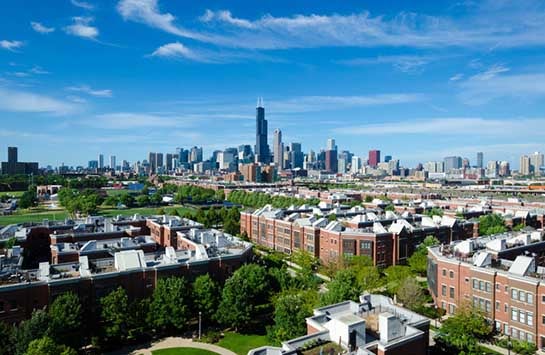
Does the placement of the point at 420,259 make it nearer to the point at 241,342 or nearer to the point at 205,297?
the point at 241,342

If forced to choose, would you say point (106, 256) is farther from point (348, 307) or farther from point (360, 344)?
point (360, 344)

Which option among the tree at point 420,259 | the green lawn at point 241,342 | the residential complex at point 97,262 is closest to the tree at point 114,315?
the residential complex at point 97,262

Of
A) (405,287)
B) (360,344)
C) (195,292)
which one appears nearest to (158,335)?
(195,292)

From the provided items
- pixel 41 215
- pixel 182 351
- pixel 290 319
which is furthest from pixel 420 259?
pixel 41 215

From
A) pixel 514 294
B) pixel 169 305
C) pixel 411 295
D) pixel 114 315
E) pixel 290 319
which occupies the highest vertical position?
pixel 514 294

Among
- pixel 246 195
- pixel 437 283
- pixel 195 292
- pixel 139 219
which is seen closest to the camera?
pixel 195 292

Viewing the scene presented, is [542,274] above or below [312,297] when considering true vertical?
above
